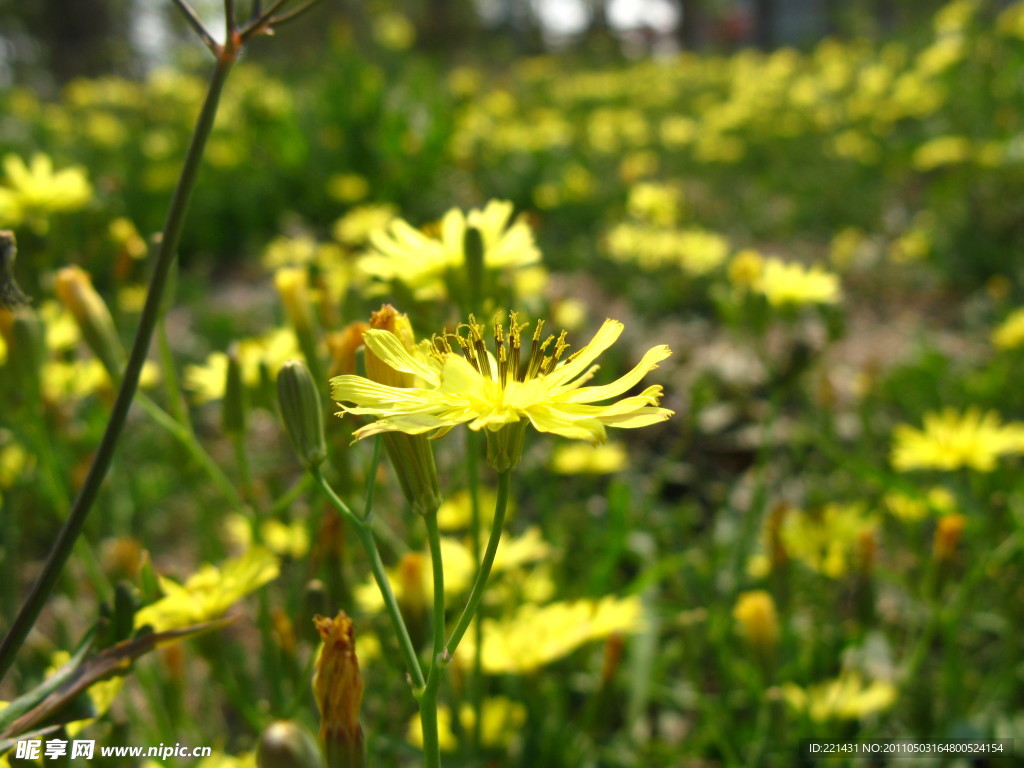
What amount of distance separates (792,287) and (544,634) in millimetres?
956

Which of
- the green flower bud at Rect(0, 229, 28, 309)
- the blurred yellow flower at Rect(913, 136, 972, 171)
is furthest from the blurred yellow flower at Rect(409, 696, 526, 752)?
the blurred yellow flower at Rect(913, 136, 972, 171)

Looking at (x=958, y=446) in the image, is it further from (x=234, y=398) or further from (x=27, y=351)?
(x=27, y=351)

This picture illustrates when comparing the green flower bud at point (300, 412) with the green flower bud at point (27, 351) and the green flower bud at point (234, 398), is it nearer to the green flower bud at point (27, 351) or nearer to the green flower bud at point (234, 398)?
the green flower bud at point (234, 398)

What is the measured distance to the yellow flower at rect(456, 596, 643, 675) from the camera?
1.24m

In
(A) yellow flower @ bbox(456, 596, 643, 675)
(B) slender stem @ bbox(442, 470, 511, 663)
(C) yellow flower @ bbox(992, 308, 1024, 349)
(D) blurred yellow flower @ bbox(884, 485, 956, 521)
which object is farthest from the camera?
(C) yellow flower @ bbox(992, 308, 1024, 349)

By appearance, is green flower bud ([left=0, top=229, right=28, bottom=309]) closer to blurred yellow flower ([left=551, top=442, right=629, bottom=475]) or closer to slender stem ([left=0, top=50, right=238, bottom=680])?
slender stem ([left=0, top=50, right=238, bottom=680])

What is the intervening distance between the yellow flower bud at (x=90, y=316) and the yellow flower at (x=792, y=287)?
47.3 inches

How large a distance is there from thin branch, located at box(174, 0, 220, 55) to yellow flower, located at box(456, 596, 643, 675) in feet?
2.91

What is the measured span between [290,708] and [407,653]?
16.8 inches

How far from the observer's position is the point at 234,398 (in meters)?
1.13

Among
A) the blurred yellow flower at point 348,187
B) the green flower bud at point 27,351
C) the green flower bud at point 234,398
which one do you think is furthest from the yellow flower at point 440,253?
the blurred yellow flower at point 348,187

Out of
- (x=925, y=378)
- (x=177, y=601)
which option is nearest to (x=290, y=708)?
(x=177, y=601)

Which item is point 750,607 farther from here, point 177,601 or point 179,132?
point 179,132

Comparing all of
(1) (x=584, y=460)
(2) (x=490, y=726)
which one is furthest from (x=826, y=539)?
(2) (x=490, y=726)
